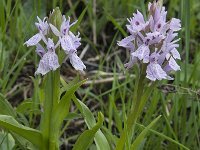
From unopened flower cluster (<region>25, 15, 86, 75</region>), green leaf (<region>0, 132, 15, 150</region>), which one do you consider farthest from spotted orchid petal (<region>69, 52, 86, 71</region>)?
green leaf (<region>0, 132, 15, 150</region>)

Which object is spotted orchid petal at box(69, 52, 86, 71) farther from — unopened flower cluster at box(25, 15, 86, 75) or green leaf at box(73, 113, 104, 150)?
green leaf at box(73, 113, 104, 150)

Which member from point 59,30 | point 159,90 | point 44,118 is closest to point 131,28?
point 59,30

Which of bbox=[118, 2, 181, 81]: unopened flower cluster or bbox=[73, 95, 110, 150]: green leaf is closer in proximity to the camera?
bbox=[118, 2, 181, 81]: unopened flower cluster

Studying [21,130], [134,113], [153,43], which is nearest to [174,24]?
[153,43]

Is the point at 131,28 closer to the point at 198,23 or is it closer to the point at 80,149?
the point at 80,149

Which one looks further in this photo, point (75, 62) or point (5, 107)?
point (5, 107)

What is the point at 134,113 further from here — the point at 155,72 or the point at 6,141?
the point at 6,141
